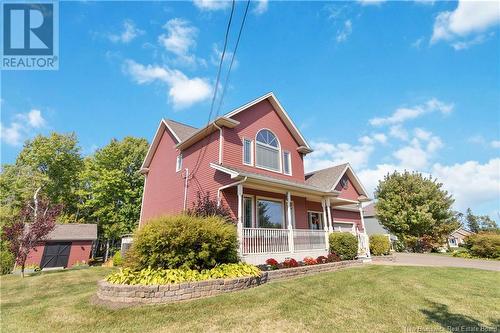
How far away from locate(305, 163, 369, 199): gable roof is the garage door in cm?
2398

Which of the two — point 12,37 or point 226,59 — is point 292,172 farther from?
point 12,37

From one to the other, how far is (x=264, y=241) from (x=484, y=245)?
18.2 m

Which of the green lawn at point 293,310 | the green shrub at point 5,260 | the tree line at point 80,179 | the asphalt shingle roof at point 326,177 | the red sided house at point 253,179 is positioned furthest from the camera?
the tree line at point 80,179

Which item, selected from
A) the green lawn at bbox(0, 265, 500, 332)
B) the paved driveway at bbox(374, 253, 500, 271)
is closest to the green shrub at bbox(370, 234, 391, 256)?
the paved driveway at bbox(374, 253, 500, 271)

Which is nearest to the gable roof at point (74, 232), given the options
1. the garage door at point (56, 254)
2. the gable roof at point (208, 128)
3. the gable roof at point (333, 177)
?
the garage door at point (56, 254)

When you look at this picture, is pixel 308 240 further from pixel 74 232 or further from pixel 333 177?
pixel 74 232

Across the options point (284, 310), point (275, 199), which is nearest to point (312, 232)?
point (275, 199)

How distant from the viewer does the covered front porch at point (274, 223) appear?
34.8 feet

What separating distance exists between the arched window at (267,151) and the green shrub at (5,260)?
55.4 ft

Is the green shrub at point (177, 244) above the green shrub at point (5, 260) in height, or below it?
above

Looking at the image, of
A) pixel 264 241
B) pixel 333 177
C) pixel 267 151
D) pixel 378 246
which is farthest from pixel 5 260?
pixel 378 246

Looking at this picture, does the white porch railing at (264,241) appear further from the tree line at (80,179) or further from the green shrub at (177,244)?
the tree line at (80,179)

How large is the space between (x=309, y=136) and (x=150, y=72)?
33.1 feet

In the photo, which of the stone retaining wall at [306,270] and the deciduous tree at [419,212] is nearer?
the stone retaining wall at [306,270]
